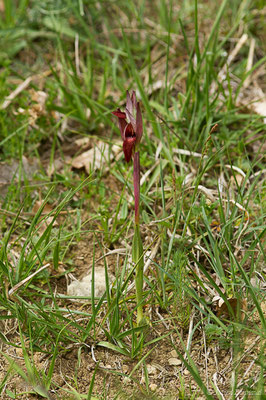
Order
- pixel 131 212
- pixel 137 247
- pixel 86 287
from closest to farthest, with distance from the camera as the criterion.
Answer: pixel 137 247 → pixel 86 287 → pixel 131 212

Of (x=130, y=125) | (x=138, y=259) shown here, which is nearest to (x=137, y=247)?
(x=138, y=259)

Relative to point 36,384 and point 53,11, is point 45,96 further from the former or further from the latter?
point 36,384

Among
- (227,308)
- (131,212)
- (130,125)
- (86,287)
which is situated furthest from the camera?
(131,212)

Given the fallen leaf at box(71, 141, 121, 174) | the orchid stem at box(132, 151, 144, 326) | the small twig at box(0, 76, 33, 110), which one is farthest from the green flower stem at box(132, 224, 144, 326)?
the small twig at box(0, 76, 33, 110)

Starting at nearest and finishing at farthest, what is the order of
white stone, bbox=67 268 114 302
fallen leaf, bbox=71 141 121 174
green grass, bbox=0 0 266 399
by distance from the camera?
green grass, bbox=0 0 266 399 → white stone, bbox=67 268 114 302 → fallen leaf, bbox=71 141 121 174

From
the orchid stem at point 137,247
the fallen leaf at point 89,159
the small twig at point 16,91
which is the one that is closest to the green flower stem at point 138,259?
the orchid stem at point 137,247

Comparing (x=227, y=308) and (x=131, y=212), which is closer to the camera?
(x=227, y=308)

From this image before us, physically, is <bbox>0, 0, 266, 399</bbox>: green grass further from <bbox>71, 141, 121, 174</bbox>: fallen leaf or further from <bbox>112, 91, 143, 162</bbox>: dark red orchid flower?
<bbox>112, 91, 143, 162</bbox>: dark red orchid flower

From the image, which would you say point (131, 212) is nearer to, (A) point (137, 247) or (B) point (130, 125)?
(A) point (137, 247)
